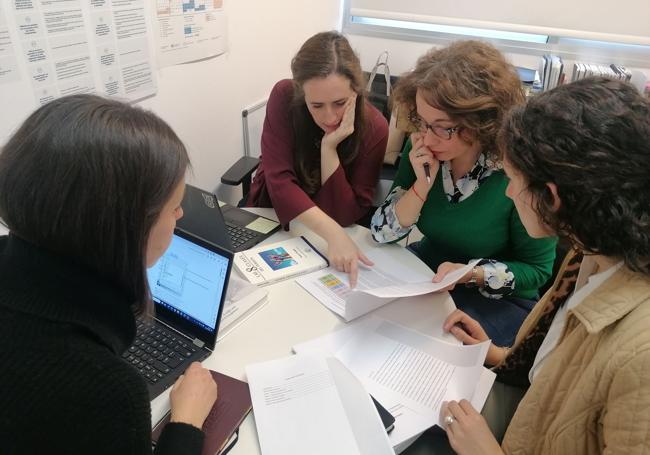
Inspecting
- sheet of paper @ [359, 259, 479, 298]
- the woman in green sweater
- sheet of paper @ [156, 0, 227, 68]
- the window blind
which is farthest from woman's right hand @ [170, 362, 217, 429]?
the window blind

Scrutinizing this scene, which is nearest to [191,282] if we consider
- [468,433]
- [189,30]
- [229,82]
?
[468,433]

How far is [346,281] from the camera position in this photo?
125 cm

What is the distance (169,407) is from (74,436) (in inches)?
10.2

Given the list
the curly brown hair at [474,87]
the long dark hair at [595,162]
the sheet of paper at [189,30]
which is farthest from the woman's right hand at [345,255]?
the sheet of paper at [189,30]

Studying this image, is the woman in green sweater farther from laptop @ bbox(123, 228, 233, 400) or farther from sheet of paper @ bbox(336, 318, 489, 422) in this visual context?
laptop @ bbox(123, 228, 233, 400)

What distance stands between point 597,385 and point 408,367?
37cm

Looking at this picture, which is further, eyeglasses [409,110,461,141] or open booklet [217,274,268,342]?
eyeglasses [409,110,461,141]

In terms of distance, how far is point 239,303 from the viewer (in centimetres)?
110

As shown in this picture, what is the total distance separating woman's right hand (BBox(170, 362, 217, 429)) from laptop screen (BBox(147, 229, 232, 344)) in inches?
4.2

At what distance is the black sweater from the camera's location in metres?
0.58

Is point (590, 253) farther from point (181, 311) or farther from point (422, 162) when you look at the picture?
point (181, 311)

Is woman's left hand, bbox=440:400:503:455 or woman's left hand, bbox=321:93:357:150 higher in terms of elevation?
woman's left hand, bbox=321:93:357:150

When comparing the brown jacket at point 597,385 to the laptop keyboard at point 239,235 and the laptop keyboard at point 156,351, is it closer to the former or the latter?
the laptop keyboard at point 156,351

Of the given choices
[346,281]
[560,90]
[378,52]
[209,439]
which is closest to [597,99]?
[560,90]
